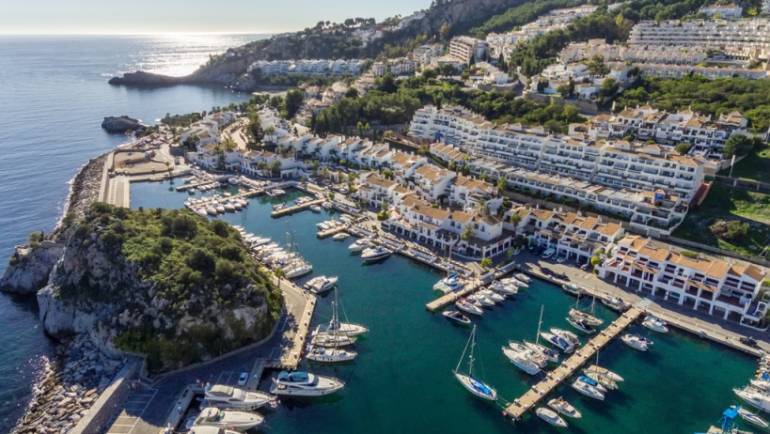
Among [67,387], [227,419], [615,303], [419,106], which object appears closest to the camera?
[227,419]

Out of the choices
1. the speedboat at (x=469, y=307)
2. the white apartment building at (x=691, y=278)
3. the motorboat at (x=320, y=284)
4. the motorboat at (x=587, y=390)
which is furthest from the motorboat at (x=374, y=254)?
the motorboat at (x=587, y=390)

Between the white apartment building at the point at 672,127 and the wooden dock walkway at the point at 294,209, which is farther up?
the white apartment building at the point at 672,127

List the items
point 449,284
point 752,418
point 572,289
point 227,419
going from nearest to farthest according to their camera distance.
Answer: point 227,419, point 752,418, point 572,289, point 449,284

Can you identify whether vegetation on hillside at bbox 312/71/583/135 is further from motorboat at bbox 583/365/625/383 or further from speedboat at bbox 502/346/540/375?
motorboat at bbox 583/365/625/383

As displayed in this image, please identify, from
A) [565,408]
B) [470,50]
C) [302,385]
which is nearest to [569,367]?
[565,408]

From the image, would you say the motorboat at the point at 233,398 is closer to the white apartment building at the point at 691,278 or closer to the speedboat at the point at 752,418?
the speedboat at the point at 752,418

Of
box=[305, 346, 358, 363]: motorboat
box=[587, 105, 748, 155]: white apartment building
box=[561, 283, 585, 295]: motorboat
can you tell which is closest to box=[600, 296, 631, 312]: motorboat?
box=[561, 283, 585, 295]: motorboat

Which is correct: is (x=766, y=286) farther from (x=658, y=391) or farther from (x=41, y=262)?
(x=41, y=262)

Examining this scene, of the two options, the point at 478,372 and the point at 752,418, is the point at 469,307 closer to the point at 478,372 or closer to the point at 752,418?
the point at 478,372
